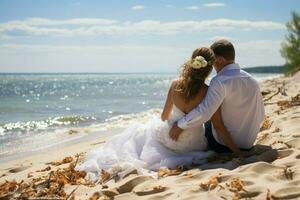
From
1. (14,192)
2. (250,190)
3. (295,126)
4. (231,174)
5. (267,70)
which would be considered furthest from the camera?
(267,70)

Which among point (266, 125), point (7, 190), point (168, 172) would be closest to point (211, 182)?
point (168, 172)

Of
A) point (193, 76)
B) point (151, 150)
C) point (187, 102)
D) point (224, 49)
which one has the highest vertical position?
point (224, 49)

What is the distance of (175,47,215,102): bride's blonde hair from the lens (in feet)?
18.7

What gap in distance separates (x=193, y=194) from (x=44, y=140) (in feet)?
26.7

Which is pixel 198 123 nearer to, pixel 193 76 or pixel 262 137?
pixel 193 76

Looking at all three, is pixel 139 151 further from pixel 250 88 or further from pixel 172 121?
pixel 250 88

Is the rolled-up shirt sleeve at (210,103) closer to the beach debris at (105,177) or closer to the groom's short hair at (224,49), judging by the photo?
the groom's short hair at (224,49)

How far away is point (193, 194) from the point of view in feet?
14.2

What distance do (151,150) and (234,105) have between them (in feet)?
3.95

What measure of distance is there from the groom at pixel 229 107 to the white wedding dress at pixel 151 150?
144 millimetres

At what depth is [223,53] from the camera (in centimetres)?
573

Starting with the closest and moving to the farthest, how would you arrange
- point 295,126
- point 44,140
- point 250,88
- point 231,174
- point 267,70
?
point 231,174
point 250,88
point 295,126
point 44,140
point 267,70

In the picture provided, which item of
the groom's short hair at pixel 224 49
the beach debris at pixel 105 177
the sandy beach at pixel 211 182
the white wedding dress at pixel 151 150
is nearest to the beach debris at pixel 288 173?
the sandy beach at pixel 211 182

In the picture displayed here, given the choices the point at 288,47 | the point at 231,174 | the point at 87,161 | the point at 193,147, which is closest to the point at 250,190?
the point at 231,174
